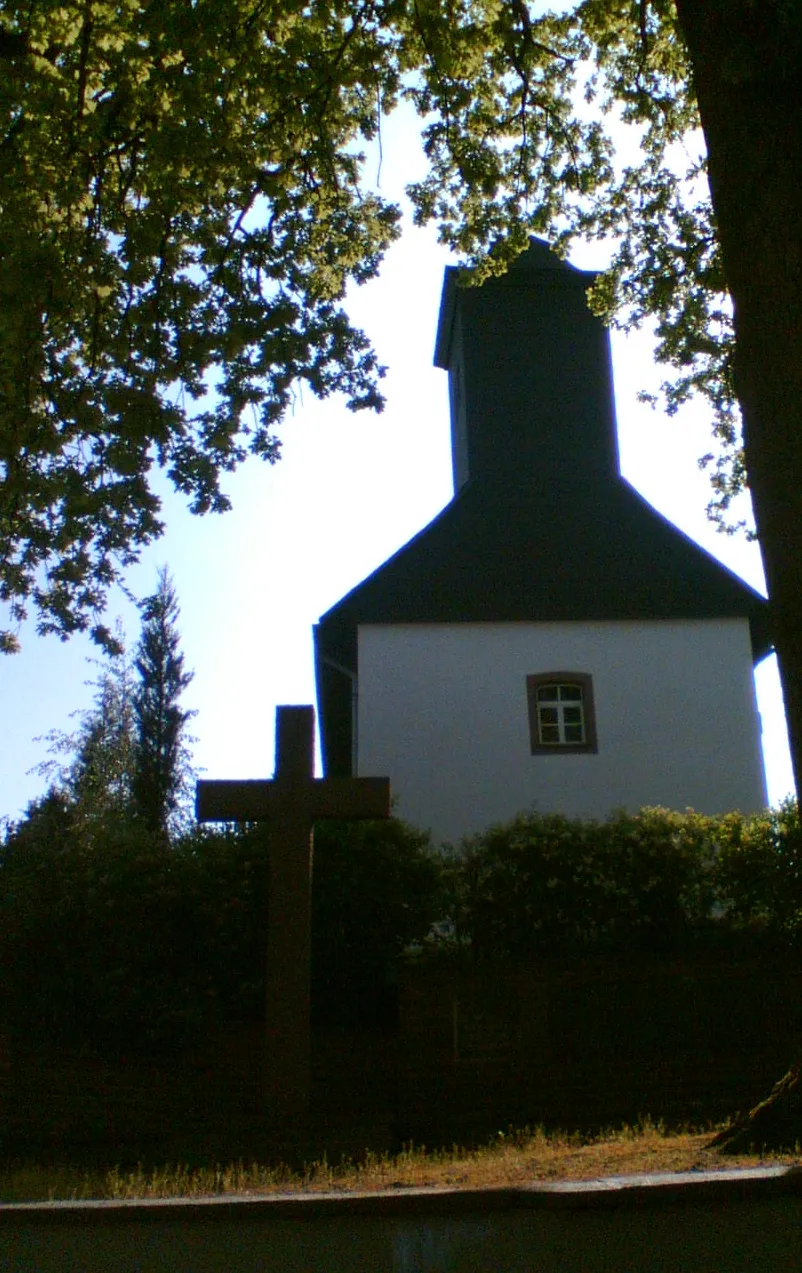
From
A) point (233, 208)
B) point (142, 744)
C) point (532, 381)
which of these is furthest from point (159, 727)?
point (233, 208)

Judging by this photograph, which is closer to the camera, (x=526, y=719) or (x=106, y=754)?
(x=526, y=719)

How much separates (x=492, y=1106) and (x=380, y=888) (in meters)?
2.79

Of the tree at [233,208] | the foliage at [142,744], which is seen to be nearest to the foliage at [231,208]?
the tree at [233,208]

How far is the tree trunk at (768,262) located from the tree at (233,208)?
2181 millimetres

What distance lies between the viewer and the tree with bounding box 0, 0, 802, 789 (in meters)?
10.2

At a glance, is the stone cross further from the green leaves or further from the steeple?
the steeple

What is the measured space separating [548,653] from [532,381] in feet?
19.1

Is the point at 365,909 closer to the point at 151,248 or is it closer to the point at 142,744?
the point at 151,248

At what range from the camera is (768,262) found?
6.05m

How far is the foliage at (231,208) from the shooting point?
33.4ft

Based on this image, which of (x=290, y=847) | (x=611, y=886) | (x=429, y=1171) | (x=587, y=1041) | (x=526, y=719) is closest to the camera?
(x=429, y=1171)

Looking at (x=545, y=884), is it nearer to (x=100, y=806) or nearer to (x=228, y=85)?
(x=228, y=85)

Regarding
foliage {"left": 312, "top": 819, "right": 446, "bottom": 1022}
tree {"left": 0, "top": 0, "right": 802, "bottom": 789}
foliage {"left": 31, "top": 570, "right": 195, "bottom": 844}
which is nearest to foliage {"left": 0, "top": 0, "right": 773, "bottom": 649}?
tree {"left": 0, "top": 0, "right": 802, "bottom": 789}

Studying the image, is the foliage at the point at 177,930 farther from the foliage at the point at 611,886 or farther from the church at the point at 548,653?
the church at the point at 548,653
